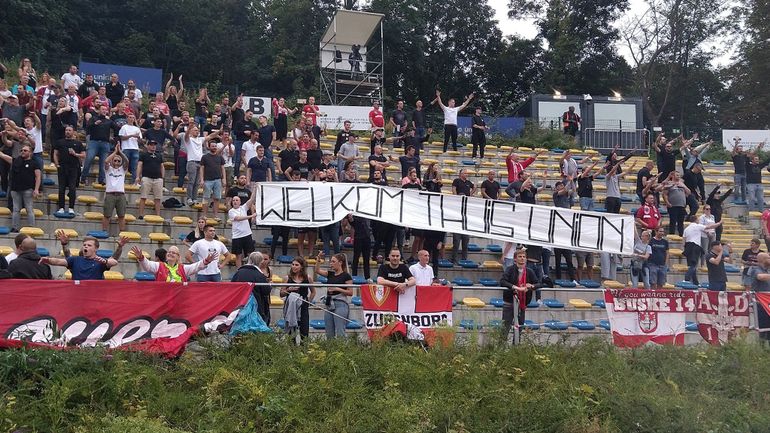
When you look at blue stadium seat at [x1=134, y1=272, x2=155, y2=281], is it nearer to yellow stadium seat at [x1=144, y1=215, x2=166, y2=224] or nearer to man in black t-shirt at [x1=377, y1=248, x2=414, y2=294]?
yellow stadium seat at [x1=144, y1=215, x2=166, y2=224]

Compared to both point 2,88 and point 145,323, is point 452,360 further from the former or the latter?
point 2,88

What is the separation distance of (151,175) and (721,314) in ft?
33.6

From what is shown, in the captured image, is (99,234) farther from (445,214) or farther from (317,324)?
(445,214)

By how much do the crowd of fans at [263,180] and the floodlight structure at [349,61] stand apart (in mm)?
12429

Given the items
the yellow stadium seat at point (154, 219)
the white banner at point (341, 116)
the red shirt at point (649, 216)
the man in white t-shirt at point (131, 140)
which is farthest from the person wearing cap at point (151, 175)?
the white banner at point (341, 116)

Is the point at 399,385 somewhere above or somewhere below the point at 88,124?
below

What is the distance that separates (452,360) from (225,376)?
297 centimetres

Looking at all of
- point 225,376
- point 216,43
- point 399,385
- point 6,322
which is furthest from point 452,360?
point 216,43

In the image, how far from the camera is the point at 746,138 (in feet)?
100

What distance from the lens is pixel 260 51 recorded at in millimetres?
49219

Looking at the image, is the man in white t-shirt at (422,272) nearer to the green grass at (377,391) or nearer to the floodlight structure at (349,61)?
the green grass at (377,391)

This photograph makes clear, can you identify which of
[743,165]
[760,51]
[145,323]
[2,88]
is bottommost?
[145,323]

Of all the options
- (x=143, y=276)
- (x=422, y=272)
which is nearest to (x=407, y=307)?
(x=422, y=272)

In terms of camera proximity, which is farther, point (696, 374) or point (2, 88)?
point (2, 88)
